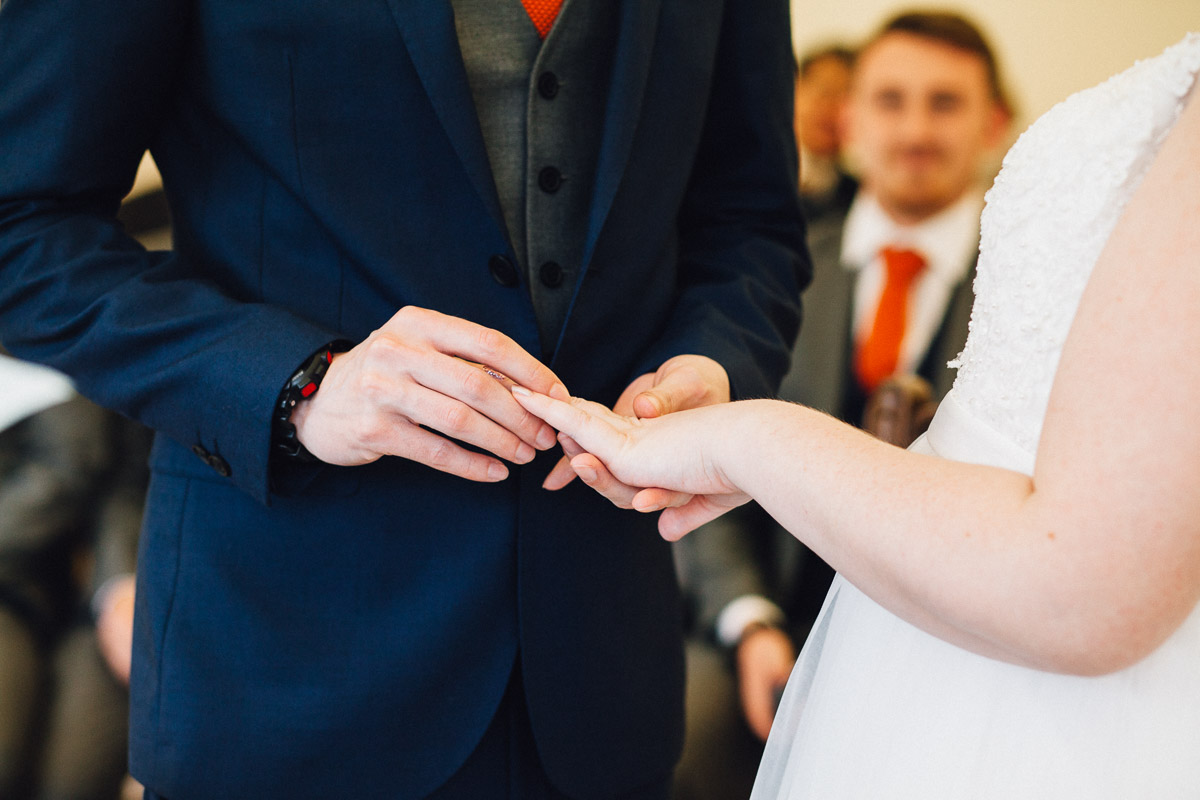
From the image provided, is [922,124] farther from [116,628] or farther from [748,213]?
[116,628]

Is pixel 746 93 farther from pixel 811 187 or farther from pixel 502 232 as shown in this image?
pixel 811 187

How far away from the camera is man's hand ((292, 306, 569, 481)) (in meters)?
0.79

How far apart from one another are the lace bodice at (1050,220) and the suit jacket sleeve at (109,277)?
61 centimetres

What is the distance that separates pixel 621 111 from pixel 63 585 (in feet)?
6.85

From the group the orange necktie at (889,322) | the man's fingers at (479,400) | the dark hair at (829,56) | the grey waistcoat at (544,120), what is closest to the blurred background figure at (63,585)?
the grey waistcoat at (544,120)

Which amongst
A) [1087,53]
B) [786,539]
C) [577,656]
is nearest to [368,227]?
[577,656]

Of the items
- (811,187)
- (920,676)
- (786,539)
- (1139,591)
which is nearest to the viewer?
(1139,591)

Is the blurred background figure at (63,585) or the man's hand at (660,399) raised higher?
the man's hand at (660,399)

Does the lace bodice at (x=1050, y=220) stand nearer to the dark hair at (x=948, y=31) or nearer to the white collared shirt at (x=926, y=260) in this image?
the white collared shirt at (x=926, y=260)

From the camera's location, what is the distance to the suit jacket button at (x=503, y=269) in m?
0.94

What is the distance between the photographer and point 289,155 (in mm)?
904

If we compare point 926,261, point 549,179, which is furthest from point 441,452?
point 926,261

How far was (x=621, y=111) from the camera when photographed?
988mm

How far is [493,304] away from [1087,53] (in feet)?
12.4
